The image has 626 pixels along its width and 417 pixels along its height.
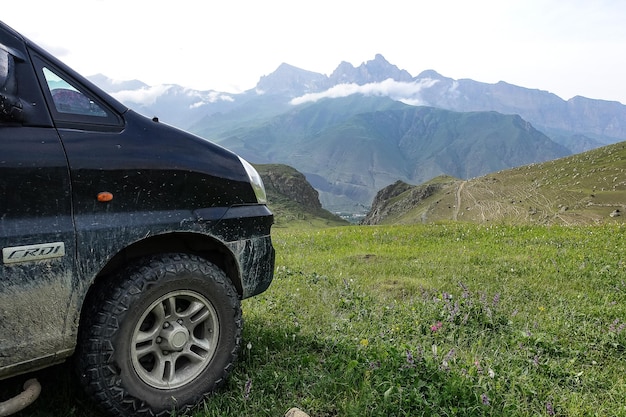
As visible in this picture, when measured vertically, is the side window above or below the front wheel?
above

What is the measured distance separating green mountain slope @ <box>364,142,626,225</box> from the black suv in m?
59.9

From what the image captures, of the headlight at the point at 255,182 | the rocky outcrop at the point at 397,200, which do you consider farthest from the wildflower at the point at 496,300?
the rocky outcrop at the point at 397,200

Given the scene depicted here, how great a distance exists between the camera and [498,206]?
87688 mm

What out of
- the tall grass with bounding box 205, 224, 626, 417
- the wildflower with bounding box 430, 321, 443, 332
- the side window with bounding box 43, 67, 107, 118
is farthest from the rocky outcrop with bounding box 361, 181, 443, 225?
the side window with bounding box 43, 67, 107, 118

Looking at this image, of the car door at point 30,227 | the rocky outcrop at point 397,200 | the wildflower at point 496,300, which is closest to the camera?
the car door at point 30,227

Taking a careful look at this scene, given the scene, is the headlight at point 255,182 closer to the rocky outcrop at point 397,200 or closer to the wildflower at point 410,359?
the wildflower at point 410,359

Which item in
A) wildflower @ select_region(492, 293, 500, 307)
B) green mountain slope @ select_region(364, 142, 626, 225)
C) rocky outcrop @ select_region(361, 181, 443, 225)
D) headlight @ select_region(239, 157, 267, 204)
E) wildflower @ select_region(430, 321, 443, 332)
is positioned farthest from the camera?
rocky outcrop @ select_region(361, 181, 443, 225)

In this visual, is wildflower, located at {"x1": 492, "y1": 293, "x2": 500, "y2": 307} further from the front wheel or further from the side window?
the side window

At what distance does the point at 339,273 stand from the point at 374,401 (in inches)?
180

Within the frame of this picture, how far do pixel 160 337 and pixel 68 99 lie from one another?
6.54ft

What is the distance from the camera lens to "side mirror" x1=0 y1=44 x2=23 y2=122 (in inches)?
112

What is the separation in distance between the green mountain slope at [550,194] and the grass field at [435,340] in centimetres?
5491

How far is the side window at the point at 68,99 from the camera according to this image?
3.21 metres

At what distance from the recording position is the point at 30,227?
9.36 ft
